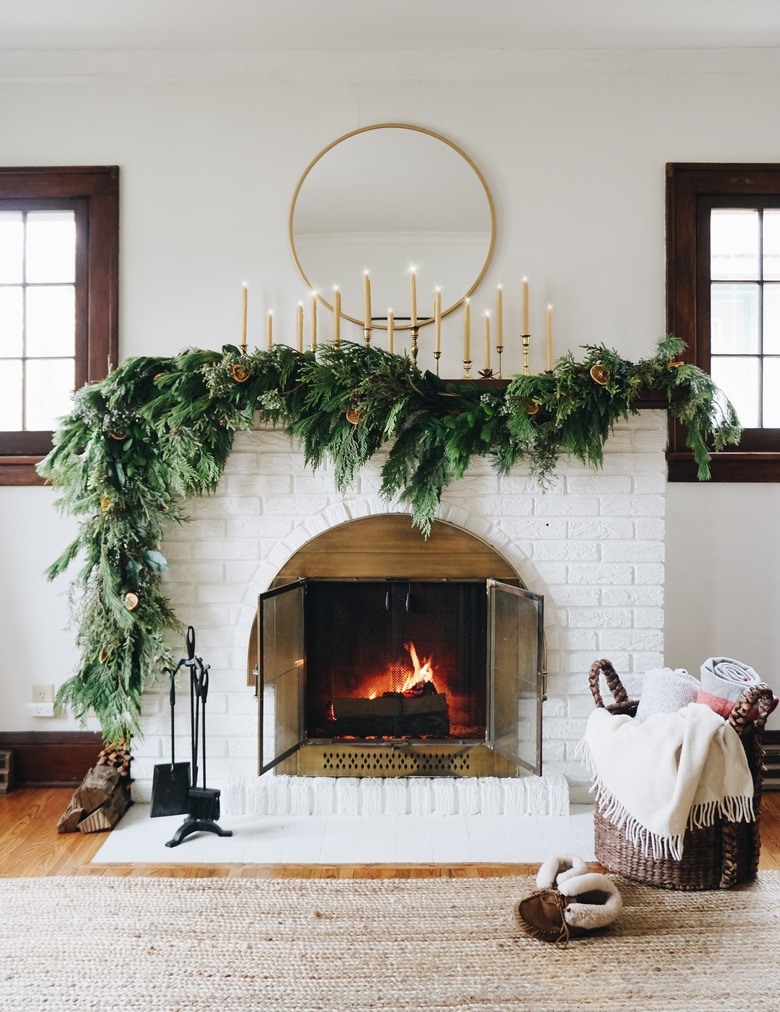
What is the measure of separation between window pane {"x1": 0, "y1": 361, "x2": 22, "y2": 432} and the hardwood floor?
1432 millimetres

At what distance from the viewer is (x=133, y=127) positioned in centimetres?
305

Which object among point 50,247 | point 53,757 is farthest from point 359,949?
point 50,247

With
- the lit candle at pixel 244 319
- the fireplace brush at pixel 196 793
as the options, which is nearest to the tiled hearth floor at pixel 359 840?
the fireplace brush at pixel 196 793

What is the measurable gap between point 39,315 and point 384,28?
5.34ft

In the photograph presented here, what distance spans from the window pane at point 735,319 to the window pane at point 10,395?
2.63 metres

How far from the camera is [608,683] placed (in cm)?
258

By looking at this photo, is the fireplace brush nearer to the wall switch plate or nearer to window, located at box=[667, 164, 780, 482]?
the wall switch plate

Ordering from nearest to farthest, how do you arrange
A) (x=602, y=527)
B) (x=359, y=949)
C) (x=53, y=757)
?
(x=359, y=949) → (x=602, y=527) → (x=53, y=757)

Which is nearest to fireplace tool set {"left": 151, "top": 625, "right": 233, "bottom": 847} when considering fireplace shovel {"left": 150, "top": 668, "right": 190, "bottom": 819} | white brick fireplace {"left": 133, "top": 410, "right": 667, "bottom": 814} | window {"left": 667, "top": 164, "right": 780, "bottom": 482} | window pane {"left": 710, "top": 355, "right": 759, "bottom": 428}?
fireplace shovel {"left": 150, "top": 668, "right": 190, "bottom": 819}

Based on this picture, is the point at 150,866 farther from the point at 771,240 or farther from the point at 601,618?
the point at 771,240

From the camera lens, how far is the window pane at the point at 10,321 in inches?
124

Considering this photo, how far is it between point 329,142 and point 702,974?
2822 mm

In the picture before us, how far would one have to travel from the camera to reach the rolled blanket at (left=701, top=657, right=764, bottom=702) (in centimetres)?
233

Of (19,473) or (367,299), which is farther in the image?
(19,473)
